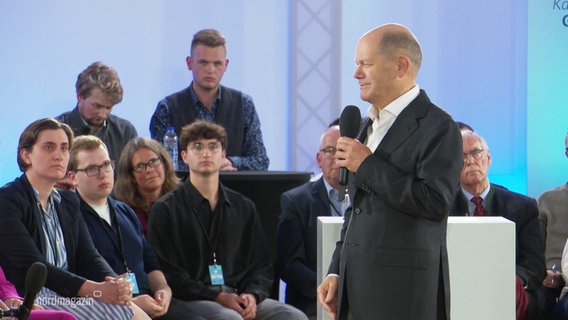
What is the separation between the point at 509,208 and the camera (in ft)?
16.9

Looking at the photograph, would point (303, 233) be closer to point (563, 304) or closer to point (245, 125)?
point (245, 125)

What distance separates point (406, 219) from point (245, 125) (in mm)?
3557

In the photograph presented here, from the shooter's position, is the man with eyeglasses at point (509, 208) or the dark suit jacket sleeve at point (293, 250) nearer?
the man with eyeglasses at point (509, 208)

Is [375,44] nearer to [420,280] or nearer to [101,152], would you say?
[420,280]

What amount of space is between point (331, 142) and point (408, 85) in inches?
101

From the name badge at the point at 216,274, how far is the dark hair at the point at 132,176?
655mm

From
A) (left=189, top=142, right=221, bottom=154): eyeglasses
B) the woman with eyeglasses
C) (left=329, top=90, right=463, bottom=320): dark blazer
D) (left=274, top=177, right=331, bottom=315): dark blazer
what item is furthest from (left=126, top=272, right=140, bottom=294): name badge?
(left=329, top=90, right=463, bottom=320): dark blazer

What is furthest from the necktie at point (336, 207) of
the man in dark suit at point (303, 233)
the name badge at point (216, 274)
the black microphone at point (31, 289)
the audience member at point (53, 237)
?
the black microphone at point (31, 289)

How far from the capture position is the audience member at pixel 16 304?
150 inches

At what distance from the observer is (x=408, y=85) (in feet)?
9.53

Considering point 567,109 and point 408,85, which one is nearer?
point 408,85

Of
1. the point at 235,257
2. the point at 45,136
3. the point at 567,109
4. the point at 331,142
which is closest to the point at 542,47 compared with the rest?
the point at 567,109

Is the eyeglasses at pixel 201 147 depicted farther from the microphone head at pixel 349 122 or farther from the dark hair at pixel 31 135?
the microphone head at pixel 349 122

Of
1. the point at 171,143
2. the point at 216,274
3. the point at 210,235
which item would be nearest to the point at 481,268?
the point at 216,274
